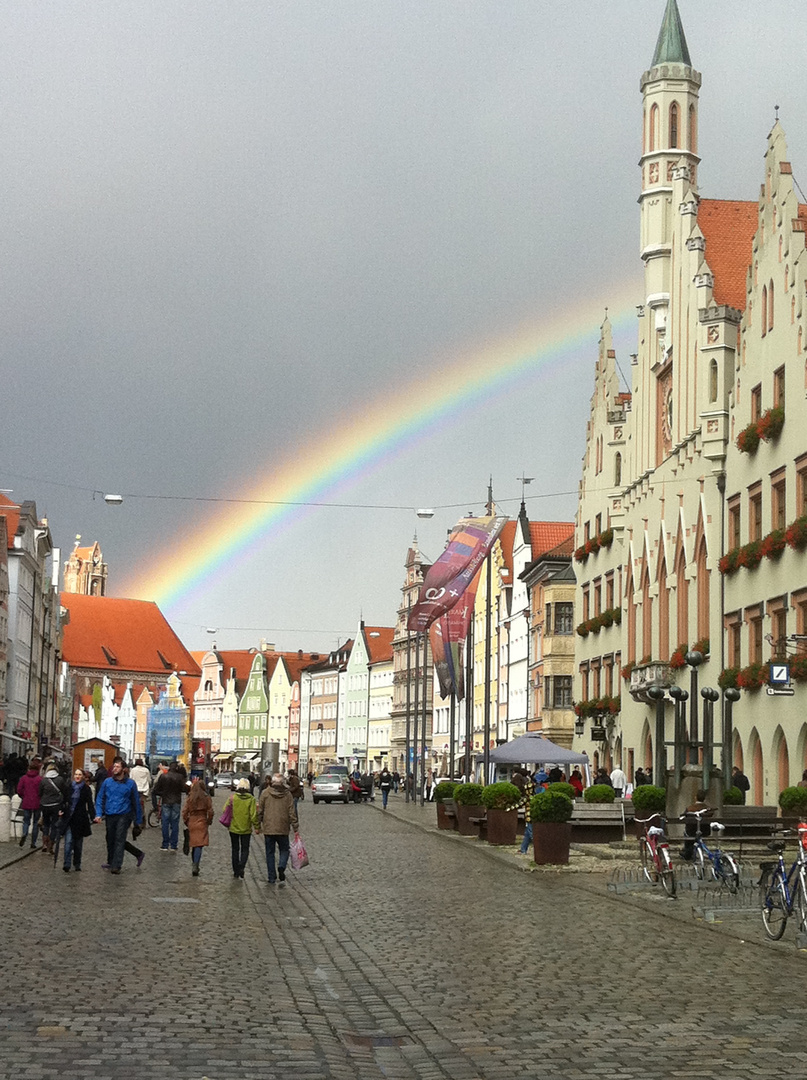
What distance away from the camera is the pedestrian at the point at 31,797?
110ft

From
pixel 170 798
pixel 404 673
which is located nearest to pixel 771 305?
pixel 170 798

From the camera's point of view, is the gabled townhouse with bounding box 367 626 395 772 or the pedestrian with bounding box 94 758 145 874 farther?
the gabled townhouse with bounding box 367 626 395 772

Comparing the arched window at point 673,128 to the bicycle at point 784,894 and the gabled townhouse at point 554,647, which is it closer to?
the gabled townhouse at point 554,647

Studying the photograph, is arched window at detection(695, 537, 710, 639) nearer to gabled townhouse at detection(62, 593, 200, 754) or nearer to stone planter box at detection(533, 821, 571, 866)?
stone planter box at detection(533, 821, 571, 866)

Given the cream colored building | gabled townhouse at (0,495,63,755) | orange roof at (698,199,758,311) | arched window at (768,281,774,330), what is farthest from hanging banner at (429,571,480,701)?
gabled townhouse at (0,495,63,755)

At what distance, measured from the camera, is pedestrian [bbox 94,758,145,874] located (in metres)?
26.1

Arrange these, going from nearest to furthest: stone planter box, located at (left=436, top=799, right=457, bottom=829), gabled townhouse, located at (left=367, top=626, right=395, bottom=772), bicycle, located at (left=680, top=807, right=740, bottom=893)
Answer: bicycle, located at (left=680, top=807, right=740, bottom=893) < stone planter box, located at (left=436, top=799, right=457, bottom=829) < gabled townhouse, located at (left=367, top=626, right=395, bottom=772)

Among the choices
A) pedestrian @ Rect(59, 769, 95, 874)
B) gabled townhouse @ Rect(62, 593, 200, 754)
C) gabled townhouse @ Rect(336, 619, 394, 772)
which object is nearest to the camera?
pedestrian @ Rect(59, 769, 95, 874)

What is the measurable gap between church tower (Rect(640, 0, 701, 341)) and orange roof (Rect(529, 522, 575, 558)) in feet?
109

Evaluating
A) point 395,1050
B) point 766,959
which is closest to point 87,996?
point 395,1050

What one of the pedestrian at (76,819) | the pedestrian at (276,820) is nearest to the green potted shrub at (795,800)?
the pedestrian at (276,820)

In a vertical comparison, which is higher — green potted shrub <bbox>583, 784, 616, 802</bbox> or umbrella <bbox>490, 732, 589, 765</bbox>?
umbrella <bbox>490, 732, 589, 765</bbox>

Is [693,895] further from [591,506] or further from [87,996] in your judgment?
[591,506]

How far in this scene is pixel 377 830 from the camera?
45.6 meters
